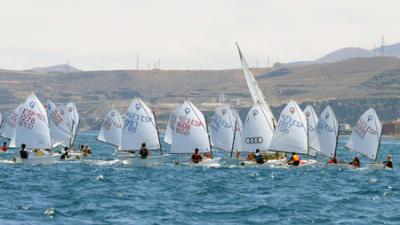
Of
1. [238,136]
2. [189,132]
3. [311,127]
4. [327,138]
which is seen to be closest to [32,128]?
[189,132]

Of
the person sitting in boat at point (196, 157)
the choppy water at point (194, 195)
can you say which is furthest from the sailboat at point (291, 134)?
the person sitting in boat at point (196, 157)

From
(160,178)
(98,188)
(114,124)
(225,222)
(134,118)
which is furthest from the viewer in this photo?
(114,124)

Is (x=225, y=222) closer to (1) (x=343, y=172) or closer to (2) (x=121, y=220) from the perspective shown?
(2) (x=121, y=220)

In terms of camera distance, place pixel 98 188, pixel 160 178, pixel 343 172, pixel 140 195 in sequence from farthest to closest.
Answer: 1. pixel 343 172
2. pixel 160 178
3. pixel 98 188
4. pixel 140 195

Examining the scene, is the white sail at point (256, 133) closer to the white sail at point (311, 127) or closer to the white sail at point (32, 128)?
the white sail at point (311, 127)

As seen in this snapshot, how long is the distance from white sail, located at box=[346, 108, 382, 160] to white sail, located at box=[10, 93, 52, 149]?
26773 mm

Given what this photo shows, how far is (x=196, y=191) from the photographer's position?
6091 centimetres

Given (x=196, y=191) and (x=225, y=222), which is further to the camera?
(x=196, y=191)

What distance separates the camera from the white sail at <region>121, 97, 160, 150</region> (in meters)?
87.9

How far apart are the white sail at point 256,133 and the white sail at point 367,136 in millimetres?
7419

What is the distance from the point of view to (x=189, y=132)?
86.1 metres

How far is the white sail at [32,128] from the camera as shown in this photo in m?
87.4

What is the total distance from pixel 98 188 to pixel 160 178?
10.0m

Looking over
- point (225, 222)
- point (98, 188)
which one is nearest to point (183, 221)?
point (225, 222)
